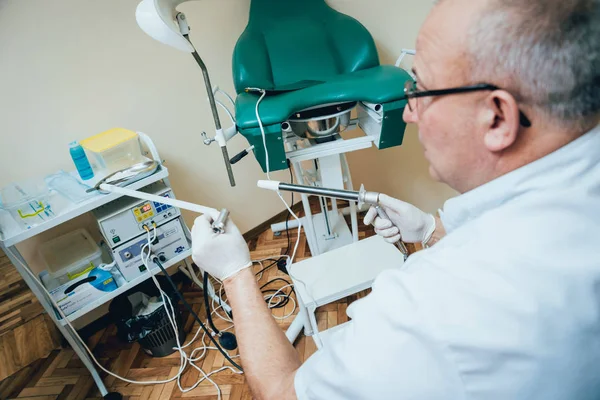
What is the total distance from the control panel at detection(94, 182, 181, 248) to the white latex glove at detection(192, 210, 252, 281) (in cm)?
55

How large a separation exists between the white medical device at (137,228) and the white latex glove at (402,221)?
33.1 inches

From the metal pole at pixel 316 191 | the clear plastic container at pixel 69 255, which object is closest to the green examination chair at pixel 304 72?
the metal pole at pixel 316 191

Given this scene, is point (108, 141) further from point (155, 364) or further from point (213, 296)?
point (155, 364)

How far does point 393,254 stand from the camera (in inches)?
55.7

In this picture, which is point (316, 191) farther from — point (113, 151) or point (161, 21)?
point (113, 151)

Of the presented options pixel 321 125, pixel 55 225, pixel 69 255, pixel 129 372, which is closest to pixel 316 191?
pixel 321 125

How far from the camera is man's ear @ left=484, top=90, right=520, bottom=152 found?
487 mm

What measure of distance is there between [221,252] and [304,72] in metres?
1.01

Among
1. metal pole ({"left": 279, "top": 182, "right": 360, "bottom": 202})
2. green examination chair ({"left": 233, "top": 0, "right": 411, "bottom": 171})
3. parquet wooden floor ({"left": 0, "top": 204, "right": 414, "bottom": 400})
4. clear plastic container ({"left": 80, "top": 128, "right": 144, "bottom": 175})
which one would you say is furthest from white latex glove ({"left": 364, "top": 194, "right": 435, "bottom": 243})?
clear plastic container ({"left": 80, "top": 128, "right": 144, "bottom": 175})

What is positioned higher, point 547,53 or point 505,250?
point 547,53

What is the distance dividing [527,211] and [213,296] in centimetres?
155

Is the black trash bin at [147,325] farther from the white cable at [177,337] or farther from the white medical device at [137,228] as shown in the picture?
the white medical device at [137,228]

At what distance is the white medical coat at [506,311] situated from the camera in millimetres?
430

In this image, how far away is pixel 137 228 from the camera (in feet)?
4.55
